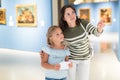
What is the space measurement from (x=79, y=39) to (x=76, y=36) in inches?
2.2

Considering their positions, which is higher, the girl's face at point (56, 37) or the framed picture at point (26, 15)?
the framed picture at point (26, 15)

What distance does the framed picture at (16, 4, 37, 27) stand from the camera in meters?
9.19

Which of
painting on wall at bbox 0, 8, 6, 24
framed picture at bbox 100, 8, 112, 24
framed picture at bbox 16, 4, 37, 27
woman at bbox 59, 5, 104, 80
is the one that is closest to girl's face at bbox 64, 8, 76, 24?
woman at bbox 59, 5, 104, 80

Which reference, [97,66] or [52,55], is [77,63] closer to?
[52,55]

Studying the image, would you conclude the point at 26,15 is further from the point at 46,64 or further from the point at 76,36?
the point at 46,64

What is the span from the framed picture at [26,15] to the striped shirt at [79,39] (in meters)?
5.93

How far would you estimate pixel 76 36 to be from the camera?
129 inches

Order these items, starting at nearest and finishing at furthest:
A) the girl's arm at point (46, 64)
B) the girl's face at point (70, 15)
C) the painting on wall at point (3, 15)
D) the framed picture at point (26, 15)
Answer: the girl's arm at point (46, 64) → the girl's face at point (70, 15) → the framed picture at point (26, 15) → the painting on wall at point (3, 15)

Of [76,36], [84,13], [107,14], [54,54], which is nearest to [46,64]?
[54,54]

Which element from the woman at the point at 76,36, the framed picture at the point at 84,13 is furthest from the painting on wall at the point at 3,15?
the framed picture at the point at 84,13

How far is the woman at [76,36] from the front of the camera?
10.6 feet

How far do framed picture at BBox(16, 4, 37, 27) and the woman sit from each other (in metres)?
5.92

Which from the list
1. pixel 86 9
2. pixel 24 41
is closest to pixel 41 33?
pixel 24 41

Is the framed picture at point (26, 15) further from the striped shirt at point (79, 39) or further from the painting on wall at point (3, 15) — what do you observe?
the striped shirt at point (79, 39)
